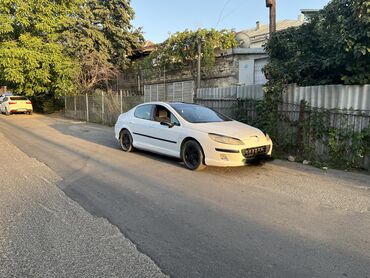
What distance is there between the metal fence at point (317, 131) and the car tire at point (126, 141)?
336 cm

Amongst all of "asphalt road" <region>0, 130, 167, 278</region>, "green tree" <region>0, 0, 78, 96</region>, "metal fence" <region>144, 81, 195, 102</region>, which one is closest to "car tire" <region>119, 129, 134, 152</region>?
"asphalt road" <region>0, 130, 167, 278</region>

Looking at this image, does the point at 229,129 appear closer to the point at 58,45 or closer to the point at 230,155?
the point at 230,155

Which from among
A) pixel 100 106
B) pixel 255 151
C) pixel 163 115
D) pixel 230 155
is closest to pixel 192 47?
pixel 100 106

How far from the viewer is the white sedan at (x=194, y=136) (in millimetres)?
6465

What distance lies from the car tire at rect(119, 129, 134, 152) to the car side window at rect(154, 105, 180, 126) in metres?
1.23

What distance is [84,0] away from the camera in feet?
77.4

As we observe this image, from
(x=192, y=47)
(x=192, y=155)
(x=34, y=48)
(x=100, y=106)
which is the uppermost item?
(x=34, y=48)

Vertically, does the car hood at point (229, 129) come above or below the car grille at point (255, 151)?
above

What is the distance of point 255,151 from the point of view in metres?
6.67

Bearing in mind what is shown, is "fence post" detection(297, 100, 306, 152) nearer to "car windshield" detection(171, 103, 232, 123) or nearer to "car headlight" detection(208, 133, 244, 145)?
"car windshield" detection(171, 103, 232, 123)

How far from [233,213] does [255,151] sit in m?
2.44

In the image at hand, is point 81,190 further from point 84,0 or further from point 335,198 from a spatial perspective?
point 84,0

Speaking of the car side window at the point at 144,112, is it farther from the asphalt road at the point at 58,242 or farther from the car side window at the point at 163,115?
the asphalt road at the point at 58,242

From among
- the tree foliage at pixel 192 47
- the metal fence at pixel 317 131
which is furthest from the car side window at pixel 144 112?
the tree foliage at pixel 192 47
